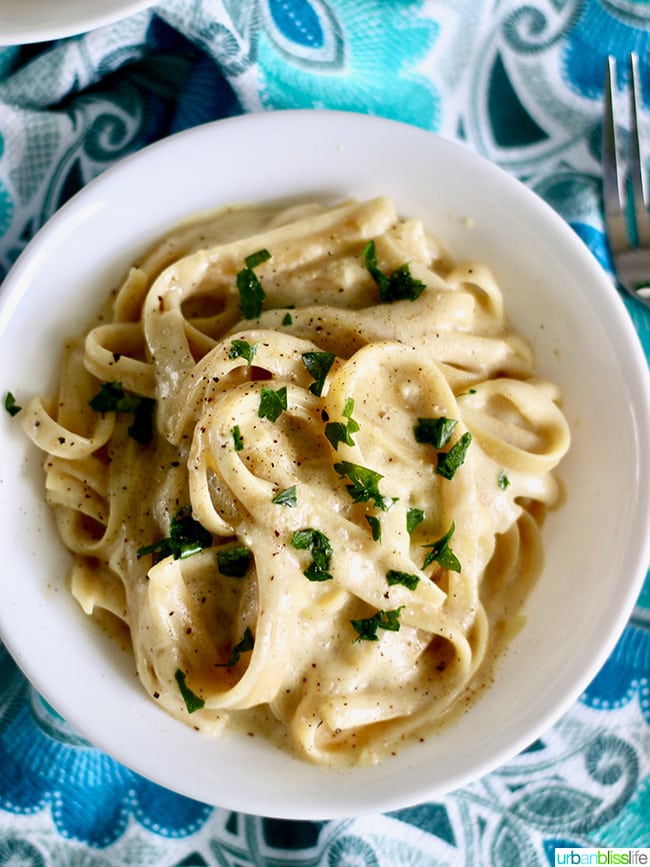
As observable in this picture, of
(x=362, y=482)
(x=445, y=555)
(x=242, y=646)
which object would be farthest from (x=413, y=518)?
(x=242, y=646)

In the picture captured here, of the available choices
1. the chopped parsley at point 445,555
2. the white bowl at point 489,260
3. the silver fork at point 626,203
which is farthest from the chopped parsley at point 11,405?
the silver fork at point 626,203

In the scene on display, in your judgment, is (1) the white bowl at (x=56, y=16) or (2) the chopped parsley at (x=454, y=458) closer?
(1) the white bowl at (x=56, y=16)

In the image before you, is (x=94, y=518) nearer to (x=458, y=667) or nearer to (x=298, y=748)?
(x=298, y=748)

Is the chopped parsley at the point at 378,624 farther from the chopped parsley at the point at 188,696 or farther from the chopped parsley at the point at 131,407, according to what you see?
the chopped parsley at the point at 131,407

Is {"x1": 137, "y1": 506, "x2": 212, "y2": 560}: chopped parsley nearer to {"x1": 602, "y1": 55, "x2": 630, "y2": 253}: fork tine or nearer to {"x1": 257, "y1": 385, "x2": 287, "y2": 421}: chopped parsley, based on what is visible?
{"x1": 257, "y1": 385, "x2": 287, "y2": 421}: chopped parsley

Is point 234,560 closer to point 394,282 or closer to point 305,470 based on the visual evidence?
point 305,470

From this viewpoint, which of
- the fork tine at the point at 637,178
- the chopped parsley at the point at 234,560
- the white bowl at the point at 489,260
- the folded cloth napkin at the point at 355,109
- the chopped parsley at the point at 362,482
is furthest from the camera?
the fork tine at the point at 637,178

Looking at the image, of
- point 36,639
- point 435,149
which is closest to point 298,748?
point 36,639
